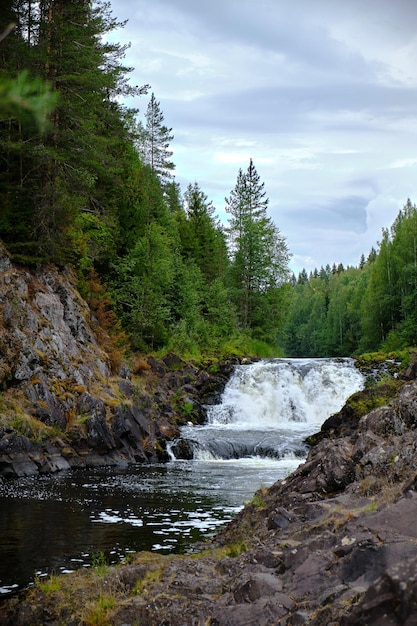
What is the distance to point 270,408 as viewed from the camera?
1270 inches

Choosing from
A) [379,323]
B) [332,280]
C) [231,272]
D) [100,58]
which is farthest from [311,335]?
[100,58]

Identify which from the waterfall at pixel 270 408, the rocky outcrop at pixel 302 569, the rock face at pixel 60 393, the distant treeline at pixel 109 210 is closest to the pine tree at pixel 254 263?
the distant treeline at pixel 109 210

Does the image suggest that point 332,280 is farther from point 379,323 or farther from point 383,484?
point 383,484

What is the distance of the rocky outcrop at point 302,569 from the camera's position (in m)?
5.11

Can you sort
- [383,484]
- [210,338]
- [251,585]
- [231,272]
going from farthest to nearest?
[231,272] < [210,338] < [383,484] < [251,585]

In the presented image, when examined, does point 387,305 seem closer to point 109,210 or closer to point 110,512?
point 109,210

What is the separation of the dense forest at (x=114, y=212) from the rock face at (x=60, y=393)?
1.92 meters

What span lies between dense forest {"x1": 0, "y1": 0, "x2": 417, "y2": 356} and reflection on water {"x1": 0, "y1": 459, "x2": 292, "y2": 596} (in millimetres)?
6894

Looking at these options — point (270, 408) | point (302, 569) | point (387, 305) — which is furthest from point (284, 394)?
point (387, 305)

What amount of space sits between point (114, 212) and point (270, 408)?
14.3 metres

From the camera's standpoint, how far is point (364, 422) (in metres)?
11.0

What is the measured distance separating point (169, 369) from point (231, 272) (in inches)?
942

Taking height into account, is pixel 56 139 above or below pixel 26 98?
above

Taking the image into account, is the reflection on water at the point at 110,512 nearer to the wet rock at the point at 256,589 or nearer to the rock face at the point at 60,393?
the rock face at the point at 60,393
